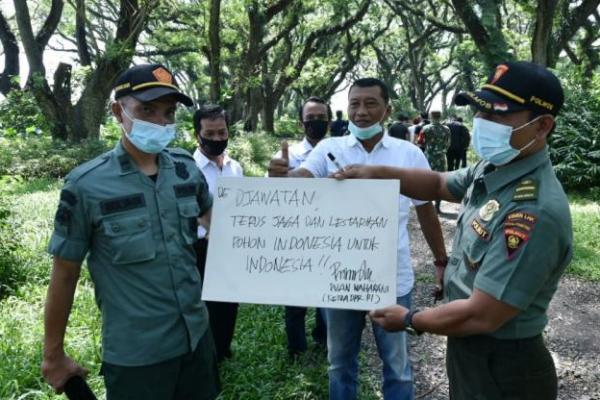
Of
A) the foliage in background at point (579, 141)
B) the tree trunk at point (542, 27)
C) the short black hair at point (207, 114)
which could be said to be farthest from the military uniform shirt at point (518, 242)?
the tree trunk at point (542, 27)

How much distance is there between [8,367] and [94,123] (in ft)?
34.2

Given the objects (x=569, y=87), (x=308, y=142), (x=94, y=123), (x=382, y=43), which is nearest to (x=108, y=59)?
(x=94, y=123)

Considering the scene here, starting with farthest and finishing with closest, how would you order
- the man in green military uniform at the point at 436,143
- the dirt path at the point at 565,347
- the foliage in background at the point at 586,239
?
the man in green military uniform at the point at 436,143 < the foliage in background at the point at 586,239 < the dirt path at the point at 565,347

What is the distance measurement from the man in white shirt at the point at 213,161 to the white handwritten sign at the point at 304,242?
992 millimetres

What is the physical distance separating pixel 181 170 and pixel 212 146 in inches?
46.7

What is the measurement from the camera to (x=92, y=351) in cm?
348

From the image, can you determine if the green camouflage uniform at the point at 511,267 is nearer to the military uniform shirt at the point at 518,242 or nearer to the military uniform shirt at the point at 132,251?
the military uniform shirt at the point at 518,242

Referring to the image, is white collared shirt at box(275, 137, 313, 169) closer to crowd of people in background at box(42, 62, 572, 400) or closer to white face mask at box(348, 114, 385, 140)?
white face mask at box(348, 114, 385, 140)

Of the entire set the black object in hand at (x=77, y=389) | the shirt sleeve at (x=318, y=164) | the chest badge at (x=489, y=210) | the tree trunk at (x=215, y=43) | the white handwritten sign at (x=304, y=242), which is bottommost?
the black object in hand at (x=77, y=389)

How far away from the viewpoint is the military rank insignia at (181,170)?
2.09 m

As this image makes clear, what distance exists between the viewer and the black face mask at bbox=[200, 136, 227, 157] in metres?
3.27

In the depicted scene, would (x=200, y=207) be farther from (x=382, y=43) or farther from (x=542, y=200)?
(x=382, y=43)

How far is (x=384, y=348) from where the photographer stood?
2.61 metres

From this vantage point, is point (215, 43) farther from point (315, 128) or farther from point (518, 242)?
point (518, 242)
